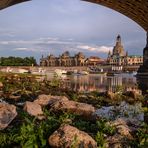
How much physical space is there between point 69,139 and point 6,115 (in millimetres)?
2733

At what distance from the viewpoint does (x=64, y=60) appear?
16888 cm

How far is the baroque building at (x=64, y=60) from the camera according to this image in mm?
162000

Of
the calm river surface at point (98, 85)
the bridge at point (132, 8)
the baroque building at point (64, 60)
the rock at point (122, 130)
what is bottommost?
the baroque building at point (64, 60)

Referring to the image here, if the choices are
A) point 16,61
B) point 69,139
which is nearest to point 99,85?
point 69,139

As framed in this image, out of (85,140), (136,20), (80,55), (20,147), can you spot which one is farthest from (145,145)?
(80,55)

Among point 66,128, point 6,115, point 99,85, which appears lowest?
point 99,85

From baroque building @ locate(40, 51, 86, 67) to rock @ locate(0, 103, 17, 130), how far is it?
150 m

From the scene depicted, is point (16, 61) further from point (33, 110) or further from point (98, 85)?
point (33, 110)

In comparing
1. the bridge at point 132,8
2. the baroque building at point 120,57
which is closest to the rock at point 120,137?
the bridge at point 132,8

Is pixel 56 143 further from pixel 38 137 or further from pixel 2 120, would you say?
pixel 2 120

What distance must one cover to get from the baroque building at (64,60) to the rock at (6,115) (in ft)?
491

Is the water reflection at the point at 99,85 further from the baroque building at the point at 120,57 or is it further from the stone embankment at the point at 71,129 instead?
the baroque building at the point at 120,57

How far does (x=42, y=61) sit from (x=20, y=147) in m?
168

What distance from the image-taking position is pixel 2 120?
361 inches
